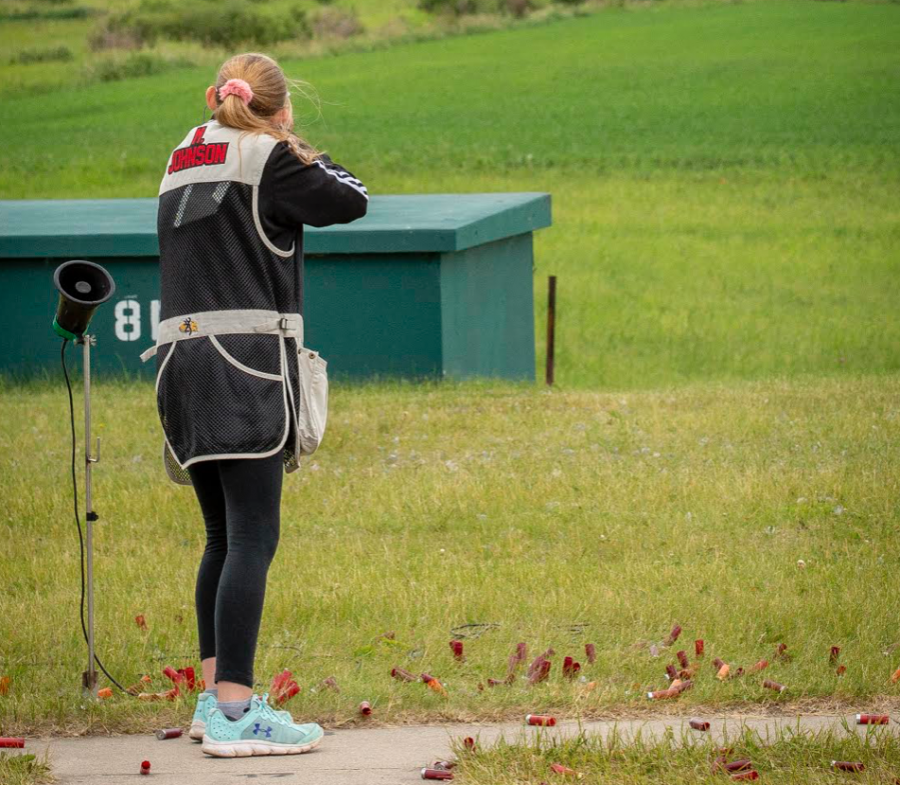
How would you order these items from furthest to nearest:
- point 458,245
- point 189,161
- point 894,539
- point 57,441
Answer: point 458,245, point 57,441, point 894,539, point 189,161

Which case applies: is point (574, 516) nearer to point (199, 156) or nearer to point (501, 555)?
point (501, 555)

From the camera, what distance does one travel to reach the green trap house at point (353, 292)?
1087 centimetres

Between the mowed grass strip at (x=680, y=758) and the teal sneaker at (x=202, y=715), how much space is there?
65cm

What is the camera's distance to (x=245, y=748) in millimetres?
4195

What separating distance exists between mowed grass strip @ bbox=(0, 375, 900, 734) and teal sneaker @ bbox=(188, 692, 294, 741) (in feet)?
0.77

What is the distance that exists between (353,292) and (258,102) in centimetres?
689

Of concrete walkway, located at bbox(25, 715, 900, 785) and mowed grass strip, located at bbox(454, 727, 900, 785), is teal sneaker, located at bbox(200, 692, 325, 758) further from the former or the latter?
mowed grass strip, located at bbox(454, 727, 900, 785)

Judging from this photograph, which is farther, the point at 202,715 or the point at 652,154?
the point at 652,154

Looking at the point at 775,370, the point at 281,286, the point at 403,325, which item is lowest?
the point at 775,370

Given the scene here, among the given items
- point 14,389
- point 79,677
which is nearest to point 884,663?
point 79,677

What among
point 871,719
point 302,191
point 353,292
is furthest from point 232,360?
point 353,292

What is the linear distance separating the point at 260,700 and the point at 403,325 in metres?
6.88

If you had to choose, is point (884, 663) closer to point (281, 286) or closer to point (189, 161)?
point (281, 286)

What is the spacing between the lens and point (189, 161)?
13.7 feet
